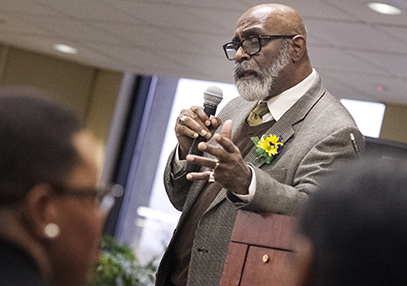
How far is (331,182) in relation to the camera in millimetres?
812

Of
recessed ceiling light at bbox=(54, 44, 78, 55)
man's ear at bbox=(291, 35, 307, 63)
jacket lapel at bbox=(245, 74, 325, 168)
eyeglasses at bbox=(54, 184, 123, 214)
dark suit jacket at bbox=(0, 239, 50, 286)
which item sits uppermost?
recessed ceiling light at bbox=(54, 44, 78, 55)

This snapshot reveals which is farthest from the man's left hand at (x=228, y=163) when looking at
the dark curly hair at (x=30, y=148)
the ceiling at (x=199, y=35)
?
the ceiling at (x=199, y=35)

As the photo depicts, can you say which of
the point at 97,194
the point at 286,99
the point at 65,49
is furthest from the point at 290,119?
the point at 65,49

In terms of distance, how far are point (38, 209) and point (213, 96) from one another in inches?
53.0

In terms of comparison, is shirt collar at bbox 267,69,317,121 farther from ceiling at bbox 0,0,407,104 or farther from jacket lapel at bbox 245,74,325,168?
ceiling at bbox 0,0,407,104

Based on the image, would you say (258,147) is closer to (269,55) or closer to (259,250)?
Answer: (269,55)

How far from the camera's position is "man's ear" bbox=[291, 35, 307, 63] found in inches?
85.7

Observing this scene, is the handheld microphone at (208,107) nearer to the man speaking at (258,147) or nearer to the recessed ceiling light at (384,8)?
the man speaking at (258,147)

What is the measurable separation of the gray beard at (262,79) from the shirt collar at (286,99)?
0.14ft

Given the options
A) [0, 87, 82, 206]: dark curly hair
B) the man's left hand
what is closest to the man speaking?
the man's left hand

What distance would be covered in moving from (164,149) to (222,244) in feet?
21.8

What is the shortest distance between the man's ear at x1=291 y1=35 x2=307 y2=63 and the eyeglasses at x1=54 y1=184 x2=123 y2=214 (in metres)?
1.31

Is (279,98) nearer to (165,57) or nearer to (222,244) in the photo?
(222,244)

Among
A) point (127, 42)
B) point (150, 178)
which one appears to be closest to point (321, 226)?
point (127, 42)
